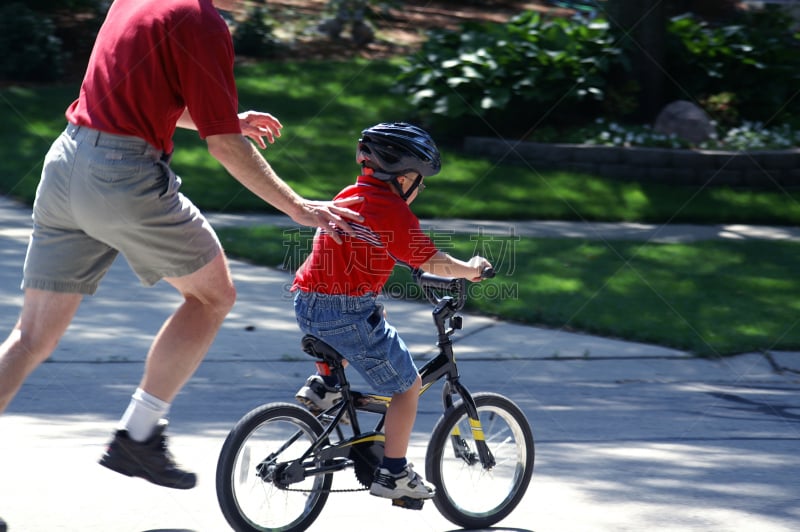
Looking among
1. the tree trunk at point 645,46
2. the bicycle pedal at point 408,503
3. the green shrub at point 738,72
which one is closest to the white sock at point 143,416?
the bicycle pedal at point 408,503

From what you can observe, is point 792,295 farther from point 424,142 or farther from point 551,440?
point 424,142

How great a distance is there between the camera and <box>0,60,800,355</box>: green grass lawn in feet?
26.5

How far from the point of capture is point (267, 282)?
849 cm

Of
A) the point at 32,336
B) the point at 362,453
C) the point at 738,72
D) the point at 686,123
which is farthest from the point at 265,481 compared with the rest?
the point at 738,72

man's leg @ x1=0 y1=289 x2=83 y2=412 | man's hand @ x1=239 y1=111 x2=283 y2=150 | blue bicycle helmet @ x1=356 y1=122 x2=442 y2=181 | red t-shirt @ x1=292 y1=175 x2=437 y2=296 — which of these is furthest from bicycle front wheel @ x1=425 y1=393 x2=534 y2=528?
man's leg @ x1=0 y1=289 x2=83 y2=412

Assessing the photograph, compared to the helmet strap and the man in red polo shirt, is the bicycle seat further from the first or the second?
the helmet strap

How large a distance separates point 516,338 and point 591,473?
8.18 ft

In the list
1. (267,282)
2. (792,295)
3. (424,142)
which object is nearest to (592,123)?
(792,295)

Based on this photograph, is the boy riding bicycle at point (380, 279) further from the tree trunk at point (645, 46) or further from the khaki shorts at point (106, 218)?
the tree trunk at point (645, 46)

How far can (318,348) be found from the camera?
4.08 m

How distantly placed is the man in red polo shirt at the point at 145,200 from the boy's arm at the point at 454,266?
1.42 feet

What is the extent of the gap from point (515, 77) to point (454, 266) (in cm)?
968

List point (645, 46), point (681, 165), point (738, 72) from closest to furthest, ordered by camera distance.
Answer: point (681, 165) < point (645, 46) < point (738, 72)

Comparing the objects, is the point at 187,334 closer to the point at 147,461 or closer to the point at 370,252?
the point at 147,461
